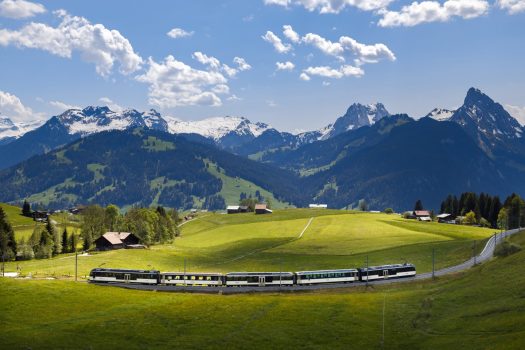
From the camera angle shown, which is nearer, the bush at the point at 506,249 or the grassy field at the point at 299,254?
the bush at the point at 506,249

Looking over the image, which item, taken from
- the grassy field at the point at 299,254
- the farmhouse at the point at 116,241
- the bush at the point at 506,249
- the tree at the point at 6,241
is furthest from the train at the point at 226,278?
the farmhouse at the point at 116,241

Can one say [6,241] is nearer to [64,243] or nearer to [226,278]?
[64,243]

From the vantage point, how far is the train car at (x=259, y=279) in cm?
11281

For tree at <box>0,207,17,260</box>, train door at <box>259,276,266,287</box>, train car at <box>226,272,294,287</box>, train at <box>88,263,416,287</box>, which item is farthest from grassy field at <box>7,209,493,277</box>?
train door at <box>259,276,266,287</box>

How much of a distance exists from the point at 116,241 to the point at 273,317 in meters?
111

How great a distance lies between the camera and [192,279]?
11306 centimetres

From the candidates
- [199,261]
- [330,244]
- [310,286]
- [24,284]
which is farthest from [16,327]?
[330,244]

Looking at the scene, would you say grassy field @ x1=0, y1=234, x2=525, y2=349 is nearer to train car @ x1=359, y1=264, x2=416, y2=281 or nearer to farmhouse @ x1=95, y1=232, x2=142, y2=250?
train car @ x1=359, y1=264, x2=416, y2=281

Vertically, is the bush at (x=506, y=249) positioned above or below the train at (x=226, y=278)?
above

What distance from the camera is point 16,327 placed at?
76.8 meters

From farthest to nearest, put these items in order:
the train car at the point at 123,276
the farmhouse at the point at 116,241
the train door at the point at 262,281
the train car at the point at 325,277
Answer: the farmhouse at the point at 116,241 < the train car at the point at 325,277 < the train door at the point at 262,281 < the train car at the point at 123,276

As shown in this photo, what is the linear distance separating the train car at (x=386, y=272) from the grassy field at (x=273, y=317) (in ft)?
38.6

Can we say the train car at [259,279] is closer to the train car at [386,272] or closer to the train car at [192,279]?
the train car at [192,279]

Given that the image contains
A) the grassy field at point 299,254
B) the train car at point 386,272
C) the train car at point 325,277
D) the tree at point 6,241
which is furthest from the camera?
the tree at point 6,241
